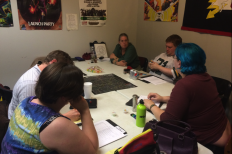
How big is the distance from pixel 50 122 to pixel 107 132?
481 mm

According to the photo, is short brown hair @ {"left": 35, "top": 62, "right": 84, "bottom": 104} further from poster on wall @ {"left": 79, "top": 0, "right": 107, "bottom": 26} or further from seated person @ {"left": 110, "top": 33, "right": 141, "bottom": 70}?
poster on wall @ {"left": 79, "top": 0, "right": 107, "bottom": 26}

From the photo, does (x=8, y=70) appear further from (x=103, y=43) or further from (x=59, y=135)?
(x=59, y=135)

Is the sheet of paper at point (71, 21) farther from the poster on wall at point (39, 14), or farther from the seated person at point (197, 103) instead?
the seated person at point (197, 103)

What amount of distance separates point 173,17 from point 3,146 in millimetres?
2899

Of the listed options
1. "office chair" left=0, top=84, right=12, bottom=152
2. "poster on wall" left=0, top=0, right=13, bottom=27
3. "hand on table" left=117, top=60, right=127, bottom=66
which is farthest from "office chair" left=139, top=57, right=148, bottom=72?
"poster on wall" left=0, top=0, right=13, bottom=27

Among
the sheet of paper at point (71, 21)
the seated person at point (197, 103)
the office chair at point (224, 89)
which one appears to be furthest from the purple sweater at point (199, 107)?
the sheet of paper at point (71, 21)

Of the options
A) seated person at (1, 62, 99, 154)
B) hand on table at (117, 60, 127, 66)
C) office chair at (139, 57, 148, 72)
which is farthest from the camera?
office chair at (139, 57, 148, 72)

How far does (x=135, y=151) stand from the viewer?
0.85 meters

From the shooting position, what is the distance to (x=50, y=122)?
796mm

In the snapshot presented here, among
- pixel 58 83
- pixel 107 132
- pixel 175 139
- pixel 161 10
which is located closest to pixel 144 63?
pixel 161 10

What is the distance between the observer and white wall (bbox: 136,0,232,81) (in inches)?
92.1

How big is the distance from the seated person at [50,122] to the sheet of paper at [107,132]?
20cm

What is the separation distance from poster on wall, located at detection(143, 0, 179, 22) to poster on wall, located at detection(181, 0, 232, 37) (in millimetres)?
244

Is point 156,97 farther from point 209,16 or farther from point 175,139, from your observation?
point 209,16
